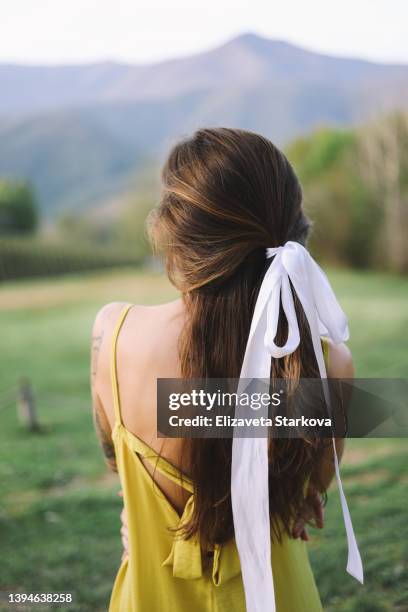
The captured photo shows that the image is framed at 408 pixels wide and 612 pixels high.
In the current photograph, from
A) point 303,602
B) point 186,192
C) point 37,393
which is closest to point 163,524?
point 303,602

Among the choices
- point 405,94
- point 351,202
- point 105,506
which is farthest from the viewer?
point 351,202

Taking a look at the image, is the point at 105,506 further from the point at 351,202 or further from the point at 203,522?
the point at 351,202

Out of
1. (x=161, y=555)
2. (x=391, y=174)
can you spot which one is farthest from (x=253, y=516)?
(x=391, y=174)

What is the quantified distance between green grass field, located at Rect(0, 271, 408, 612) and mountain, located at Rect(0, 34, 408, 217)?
9.76 feet

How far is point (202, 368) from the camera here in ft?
2.26

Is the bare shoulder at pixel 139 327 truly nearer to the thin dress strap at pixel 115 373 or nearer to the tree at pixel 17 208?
the thin dress strap at pixel 115 373

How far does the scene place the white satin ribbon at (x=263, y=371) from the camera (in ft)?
2.19

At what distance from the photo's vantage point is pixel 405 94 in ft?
22.2

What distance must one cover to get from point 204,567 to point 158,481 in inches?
5.2

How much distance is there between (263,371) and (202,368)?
72 mm

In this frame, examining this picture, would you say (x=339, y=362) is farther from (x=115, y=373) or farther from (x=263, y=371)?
(x=115, y=373)

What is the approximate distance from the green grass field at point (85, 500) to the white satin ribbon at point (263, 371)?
833 mm

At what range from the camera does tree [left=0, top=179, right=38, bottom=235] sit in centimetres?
841

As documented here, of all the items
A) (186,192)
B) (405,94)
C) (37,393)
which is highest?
(405,94)
